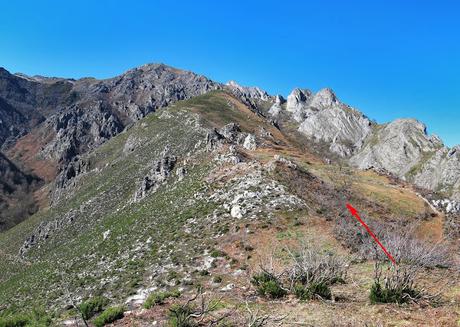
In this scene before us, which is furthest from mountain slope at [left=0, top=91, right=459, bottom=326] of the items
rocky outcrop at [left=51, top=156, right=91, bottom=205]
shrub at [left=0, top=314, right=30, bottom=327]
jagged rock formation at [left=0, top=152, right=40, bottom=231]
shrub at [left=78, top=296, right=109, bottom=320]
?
jagged rock formation at [left=0, top=152, right=40, bottom=231]

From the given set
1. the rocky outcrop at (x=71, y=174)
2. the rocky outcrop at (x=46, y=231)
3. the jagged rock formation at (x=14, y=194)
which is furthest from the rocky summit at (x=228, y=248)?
the jagged rock formation at (x=14, y=194)

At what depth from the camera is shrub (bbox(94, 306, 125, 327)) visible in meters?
13.2

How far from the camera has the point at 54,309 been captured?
88.5 ft

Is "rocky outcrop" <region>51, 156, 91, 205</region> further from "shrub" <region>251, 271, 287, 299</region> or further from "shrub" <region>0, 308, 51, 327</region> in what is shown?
"shrub" <region>251, 271, 287, 299</region>

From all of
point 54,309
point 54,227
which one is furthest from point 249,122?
point 54,309

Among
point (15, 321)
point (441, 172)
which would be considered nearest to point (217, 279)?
point (15, 321)

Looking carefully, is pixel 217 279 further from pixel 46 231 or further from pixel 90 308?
pixel 46 231

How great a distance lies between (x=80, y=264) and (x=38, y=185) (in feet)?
462

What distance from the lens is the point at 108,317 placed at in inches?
526

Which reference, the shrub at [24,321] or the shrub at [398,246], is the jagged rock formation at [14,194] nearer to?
the shrub at [24,321]

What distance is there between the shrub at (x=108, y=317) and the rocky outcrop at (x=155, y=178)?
40.5 metres

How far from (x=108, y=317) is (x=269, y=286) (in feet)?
20.3

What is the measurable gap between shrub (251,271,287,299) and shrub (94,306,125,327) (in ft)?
18.0

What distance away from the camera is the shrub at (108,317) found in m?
13.2
